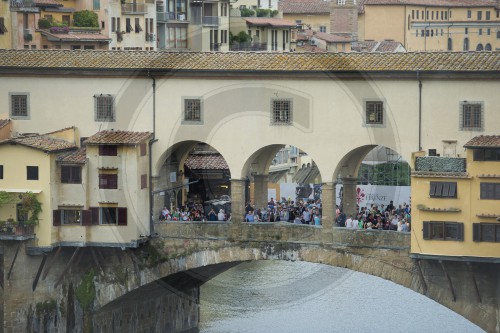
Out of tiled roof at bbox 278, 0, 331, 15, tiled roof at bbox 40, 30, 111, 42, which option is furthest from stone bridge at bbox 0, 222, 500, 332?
tiled roof at bbox 278, 0, 331, 15

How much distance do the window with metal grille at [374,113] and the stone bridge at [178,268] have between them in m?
3.26

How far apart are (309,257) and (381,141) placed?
4213 millimetres

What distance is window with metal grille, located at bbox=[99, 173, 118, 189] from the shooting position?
57375 mm

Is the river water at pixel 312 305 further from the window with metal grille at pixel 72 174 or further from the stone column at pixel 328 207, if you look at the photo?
the window with metal grille at pixel 72 174

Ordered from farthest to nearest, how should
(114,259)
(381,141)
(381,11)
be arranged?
1. (381,11)
2. (114,259)
3. (381,141)

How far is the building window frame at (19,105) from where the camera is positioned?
59562 mm

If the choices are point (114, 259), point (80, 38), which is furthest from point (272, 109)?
point (80, 38)

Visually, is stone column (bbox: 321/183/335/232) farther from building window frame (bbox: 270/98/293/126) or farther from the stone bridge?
building window frame (bbox: 270/98/293/126)

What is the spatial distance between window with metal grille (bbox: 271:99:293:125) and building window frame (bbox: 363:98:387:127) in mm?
2380

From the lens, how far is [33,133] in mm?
59531

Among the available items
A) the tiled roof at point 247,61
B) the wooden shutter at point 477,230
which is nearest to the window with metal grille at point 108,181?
the tiled roof at point 247,61

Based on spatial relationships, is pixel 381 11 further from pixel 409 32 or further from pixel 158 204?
pixel 158 204

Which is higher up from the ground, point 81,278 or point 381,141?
point 381,141

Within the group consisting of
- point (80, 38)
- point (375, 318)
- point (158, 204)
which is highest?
point (80, 38)
